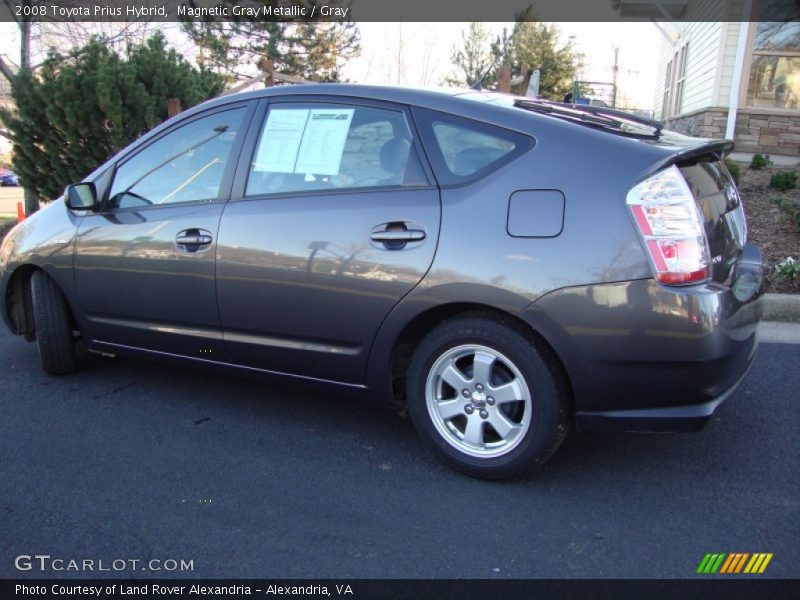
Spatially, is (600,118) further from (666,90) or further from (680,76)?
(666,90)

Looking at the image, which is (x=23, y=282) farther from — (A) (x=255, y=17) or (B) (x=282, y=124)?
(A) (x=255, y=17)

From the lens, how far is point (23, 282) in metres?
4.31

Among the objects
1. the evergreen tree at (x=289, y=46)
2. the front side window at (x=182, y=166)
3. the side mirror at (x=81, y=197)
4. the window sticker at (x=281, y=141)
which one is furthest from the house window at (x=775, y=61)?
the evergreen tree at (x=289, y=46)

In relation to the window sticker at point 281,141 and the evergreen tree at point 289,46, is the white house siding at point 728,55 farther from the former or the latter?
the evergreen tree at point 289,46

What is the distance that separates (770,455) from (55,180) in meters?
8.52

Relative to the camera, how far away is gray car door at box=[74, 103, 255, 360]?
3521mm

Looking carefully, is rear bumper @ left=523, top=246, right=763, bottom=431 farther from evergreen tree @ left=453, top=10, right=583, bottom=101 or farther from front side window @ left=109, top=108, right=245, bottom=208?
evergreen tree @ left=453, top=10, right=583, bottom=101

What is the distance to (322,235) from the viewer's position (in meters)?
3.13

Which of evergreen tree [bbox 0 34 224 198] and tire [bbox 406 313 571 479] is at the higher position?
evergreen tree [bbox 0 34 224 198]

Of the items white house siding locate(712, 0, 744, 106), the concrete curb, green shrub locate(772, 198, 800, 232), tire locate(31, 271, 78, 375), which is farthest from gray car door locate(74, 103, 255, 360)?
white house siding locate(712, 0, 744, 106)

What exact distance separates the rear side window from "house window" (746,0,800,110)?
11.2m

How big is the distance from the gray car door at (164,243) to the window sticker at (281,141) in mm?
156

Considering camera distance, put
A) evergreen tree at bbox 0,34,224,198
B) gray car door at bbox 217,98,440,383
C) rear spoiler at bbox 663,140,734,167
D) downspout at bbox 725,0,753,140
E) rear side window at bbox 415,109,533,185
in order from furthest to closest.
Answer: downspout at bbox 725,0,753,140 → evergreen tree at bbox 0,34,224,198 → gray car door at bbox 217,98,440,383 → rear side window at bbox 415,109,533,185 → rear spoiler at bbox 663,140,734,167
